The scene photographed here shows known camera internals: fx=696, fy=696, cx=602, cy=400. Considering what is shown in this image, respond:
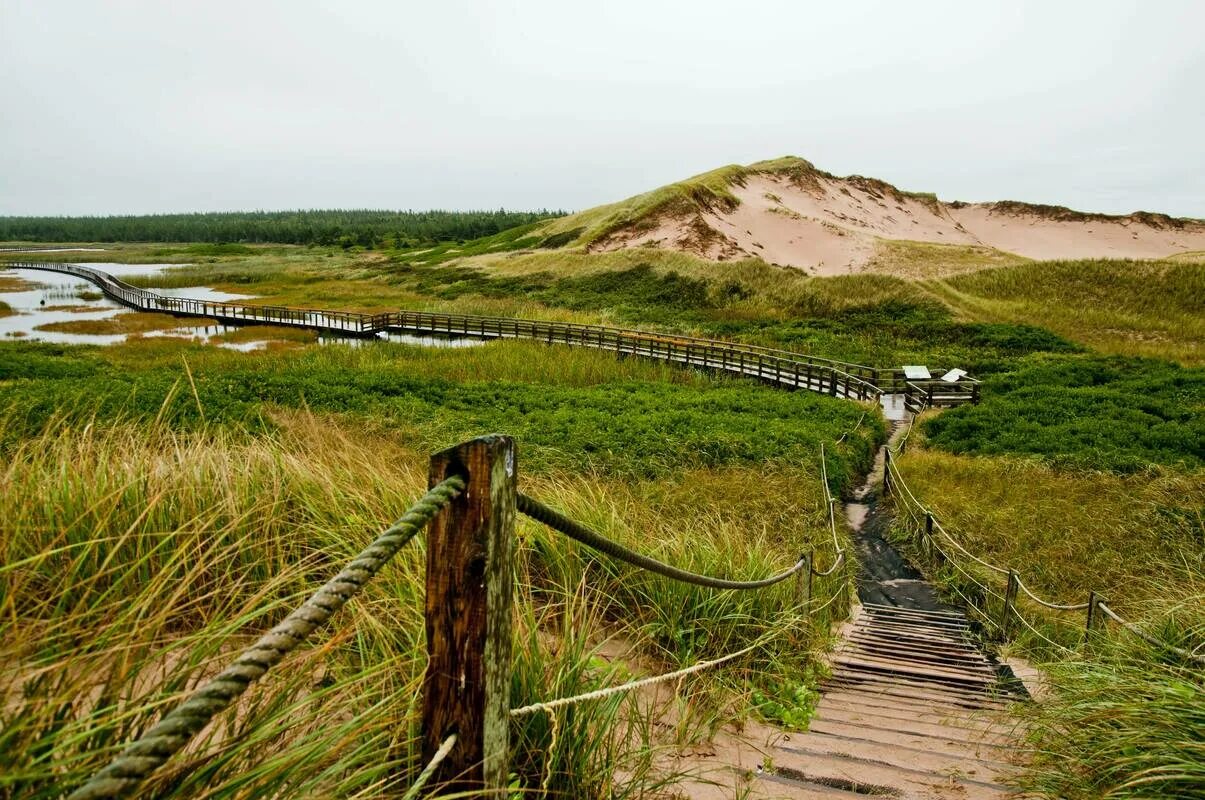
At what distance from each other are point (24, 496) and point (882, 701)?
528 cm

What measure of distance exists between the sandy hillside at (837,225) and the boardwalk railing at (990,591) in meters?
40.6

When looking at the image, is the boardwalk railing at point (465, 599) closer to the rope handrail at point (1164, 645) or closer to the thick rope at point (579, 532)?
the thick rope at point (579, 532)

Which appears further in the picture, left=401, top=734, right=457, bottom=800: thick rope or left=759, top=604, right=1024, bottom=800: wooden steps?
left=759, top=604, right=1024, bottom=800: wooden steps

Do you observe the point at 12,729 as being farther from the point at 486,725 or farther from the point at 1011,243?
the point at 1011,243

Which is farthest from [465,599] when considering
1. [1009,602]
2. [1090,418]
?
[1090,418]

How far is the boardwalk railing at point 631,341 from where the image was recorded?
25203 mm

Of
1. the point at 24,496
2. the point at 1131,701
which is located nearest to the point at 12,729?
the point at 24,496

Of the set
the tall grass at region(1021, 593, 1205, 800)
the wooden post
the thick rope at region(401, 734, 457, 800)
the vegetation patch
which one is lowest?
the vegetation patch

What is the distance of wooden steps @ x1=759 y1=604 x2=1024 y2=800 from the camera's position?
3.25 m

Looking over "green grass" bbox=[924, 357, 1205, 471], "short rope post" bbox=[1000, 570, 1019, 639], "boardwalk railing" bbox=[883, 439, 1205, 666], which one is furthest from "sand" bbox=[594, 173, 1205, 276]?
"short rope post" bbox=[1000, 570, 1019, 639]

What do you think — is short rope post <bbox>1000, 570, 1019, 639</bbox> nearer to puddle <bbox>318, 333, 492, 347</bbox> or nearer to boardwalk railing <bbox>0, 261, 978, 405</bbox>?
boardwalk railing <bbox>0, 261, 978, 405</bbox>

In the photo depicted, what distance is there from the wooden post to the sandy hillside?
171 ft

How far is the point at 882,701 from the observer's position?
4.93m

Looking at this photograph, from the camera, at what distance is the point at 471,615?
1.63 metres
